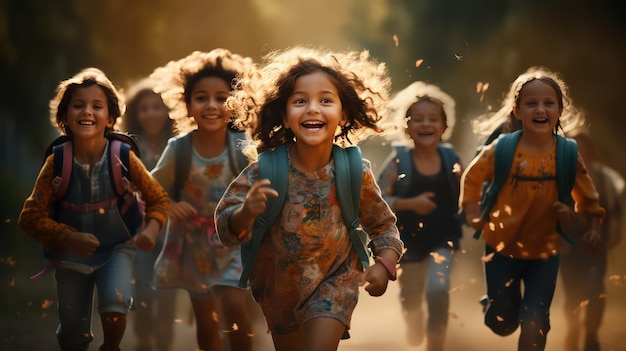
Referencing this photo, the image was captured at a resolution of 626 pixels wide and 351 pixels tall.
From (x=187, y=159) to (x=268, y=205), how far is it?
2.06 metres

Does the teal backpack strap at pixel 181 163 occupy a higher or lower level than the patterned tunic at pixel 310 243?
higher

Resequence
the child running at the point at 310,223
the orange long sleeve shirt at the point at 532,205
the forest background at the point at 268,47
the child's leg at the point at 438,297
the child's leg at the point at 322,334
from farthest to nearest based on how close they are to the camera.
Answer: the forest background at the point at 268,47
the child's leg at the point at 438,297
the orange long sleeve shirt at the point at 532,205
the child running at the point at 310,223
the child's leg at the point at 322,334

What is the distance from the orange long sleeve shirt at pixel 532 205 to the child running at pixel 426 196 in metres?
1.31

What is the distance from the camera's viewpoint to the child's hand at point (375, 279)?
18.7 feet

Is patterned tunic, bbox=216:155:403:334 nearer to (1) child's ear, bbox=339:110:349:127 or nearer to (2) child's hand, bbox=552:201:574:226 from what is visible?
(1) child's ear, bbox=339:110:349:127

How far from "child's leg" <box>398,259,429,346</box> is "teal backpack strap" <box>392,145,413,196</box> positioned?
22.0 inches

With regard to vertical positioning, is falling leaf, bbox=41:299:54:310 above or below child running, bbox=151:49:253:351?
below

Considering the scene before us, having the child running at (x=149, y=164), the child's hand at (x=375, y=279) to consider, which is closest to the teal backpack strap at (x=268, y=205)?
the child's hand at (x=375, y=279)

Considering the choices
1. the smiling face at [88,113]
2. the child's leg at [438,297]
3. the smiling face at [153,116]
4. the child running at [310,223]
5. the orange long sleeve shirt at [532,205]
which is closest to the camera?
the child running at [310,223]

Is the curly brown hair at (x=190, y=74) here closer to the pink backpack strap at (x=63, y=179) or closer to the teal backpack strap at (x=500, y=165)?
the pink backpack strap at (x=63, y=179)

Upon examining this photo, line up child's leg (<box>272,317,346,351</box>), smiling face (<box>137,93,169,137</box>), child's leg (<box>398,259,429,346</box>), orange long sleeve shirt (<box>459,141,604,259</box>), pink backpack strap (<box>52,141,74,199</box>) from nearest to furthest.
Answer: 1. child's leg (<box>272,317,346,351</box>)
2. pink backpack strap (<box>52,141,74,199</box>)
3. orange long sleeve shirt (<box>459,141,604,259</box>)
4. child's leg (<box>398,259,429,346</box>)
5. smiling face (<box>137,93,169,137</box>)

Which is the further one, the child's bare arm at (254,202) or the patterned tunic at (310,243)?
the patterned tunic at (310,243)

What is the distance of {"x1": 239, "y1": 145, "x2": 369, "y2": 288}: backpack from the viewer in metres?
5.96

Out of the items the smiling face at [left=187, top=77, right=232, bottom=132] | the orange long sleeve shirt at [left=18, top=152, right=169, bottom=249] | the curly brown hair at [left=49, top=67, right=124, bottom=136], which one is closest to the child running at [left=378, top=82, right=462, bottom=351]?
the smiling face at [left=187, top=77, right=232, bottom=132]
